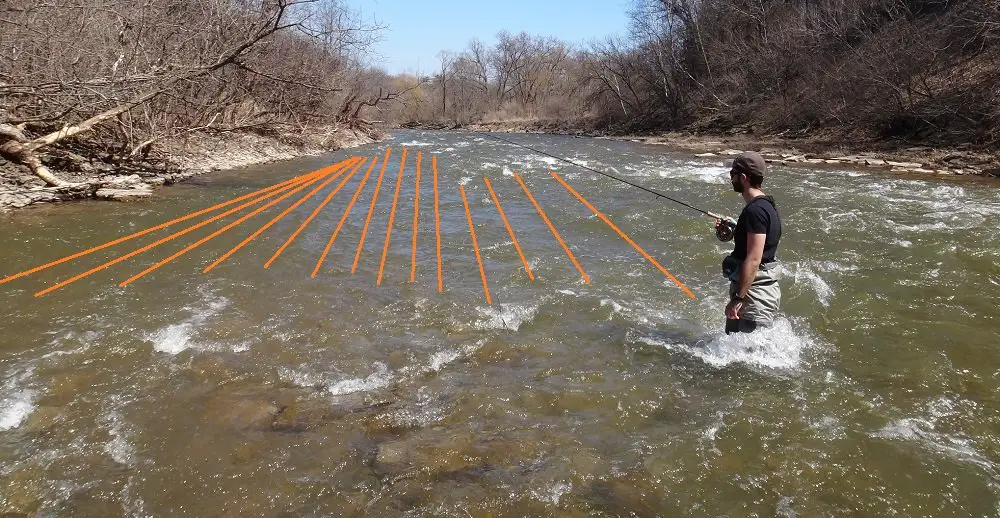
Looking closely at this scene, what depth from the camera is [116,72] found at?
1272 centimetres

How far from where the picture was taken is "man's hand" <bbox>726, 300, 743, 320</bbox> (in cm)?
421

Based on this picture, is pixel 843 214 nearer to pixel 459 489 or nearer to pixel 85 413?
pixel 459 489

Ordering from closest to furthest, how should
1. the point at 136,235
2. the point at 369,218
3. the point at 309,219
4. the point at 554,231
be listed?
the point at 136,235
the point at 554,231
the point at 309,219
the point at 369,218

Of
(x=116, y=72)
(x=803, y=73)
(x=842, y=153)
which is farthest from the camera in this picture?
(x=803, y=73)

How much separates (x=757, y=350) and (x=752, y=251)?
4.11 feet

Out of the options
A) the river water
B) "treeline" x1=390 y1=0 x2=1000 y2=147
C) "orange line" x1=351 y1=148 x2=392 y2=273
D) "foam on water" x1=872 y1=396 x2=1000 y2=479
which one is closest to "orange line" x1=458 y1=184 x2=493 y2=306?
the river water

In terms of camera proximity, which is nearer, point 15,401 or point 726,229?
point 15,401

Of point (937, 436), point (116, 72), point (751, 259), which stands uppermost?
point (116, 72)

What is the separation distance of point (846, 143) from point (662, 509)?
74.7ft

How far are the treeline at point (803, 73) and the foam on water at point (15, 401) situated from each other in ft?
75.3

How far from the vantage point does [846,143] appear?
21594mm

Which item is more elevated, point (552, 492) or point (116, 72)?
point (116, 72)

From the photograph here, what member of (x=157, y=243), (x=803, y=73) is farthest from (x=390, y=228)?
(x=803, y=73)

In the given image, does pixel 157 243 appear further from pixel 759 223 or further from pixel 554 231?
pixel 759 223
